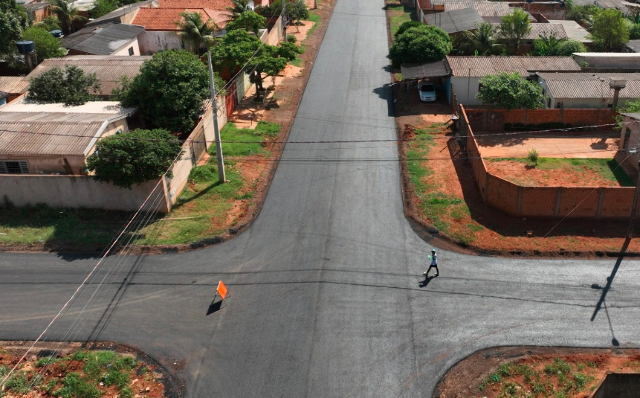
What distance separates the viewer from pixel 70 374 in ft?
66.0

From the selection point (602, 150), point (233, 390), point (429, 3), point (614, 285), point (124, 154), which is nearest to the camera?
point (233, 390)

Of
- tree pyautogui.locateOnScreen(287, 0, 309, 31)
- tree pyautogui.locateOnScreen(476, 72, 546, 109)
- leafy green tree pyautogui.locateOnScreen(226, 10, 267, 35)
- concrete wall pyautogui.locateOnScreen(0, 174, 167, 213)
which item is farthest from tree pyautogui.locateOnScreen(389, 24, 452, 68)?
concrete wall pyautogui.locateOnScreen(0, 174, 167, 213)

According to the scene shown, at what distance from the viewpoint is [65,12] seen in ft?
192

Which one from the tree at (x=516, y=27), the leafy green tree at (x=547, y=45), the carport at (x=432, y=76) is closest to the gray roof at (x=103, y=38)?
the carport at (x=432, y=76)

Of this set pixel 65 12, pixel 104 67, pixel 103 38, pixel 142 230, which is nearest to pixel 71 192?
pixel 142 230

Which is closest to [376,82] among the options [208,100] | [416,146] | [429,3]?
[416,146]

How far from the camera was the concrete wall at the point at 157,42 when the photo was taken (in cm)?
5538

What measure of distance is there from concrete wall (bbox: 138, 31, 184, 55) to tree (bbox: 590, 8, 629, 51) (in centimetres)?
3829

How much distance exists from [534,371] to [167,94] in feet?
86.2

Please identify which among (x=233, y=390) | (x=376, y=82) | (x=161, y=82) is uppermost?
(x=161, y=82)

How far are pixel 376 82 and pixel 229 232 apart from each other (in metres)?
25.2

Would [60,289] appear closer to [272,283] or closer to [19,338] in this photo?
[19,338]

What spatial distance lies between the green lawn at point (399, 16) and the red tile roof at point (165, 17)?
18.8m

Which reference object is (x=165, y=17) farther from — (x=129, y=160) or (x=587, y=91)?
(x=587, y=91)
